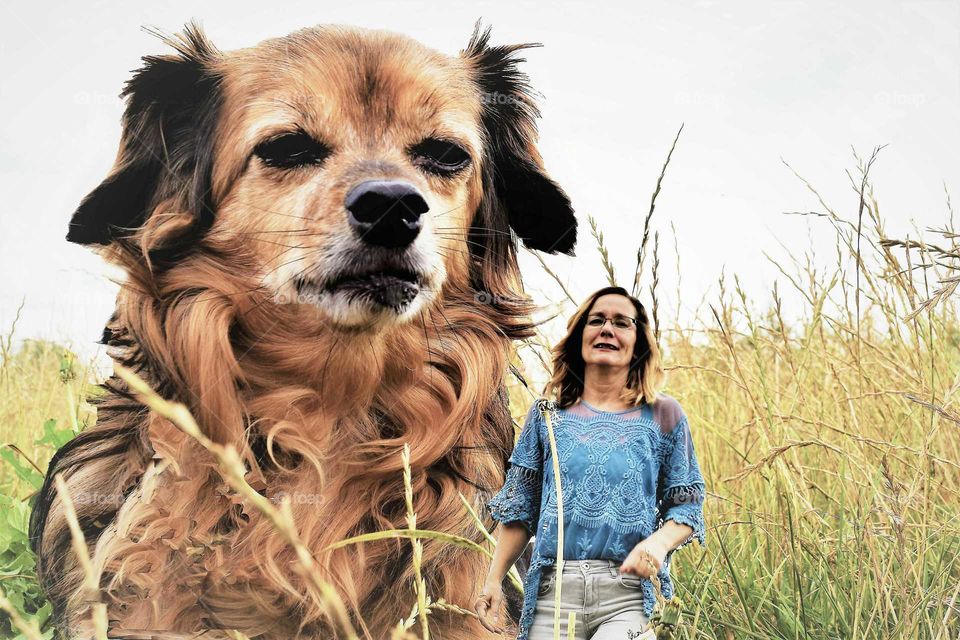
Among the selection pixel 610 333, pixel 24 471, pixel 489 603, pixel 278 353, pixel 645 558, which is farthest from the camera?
pixel 24 471

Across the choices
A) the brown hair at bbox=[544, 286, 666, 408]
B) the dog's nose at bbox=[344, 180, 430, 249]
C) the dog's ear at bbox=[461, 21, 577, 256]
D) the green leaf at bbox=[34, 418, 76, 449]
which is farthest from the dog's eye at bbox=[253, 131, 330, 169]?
the green leaf at bbox=[34, 418, 76, 449]

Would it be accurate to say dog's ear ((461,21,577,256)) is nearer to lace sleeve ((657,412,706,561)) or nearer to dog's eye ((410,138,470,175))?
dog's eye ((410,138,470,175))

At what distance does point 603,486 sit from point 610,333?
1.29ft

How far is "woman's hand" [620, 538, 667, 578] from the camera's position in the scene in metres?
1.72

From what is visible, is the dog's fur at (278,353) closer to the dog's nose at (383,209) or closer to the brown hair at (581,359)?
the dog's nose at (383,209)

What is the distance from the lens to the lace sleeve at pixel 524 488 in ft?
6.85

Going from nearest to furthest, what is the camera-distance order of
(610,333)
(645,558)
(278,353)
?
(645,558)
(610,333)
(278,353)

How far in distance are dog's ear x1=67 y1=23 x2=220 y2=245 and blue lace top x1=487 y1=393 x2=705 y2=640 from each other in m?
1.56

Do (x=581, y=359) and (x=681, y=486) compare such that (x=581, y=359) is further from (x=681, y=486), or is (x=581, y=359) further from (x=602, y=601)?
(x=602, y=601)

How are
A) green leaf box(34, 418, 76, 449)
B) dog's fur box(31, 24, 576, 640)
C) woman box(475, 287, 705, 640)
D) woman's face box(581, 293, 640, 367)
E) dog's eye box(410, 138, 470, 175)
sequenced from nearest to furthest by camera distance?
woman box(475, 287, 705, 640)
woman's face box(581, 293, 640, 367)
dog's fur box(31, 24, 576, 640)
dog's eye box(410, 138, 470, 175)
green leaf box(34, 418, 76, 449)

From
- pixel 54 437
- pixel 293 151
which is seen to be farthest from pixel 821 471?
pixel 54 437

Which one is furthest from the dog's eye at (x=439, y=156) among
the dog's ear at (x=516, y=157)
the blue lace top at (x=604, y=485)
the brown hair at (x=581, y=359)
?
the blue lace top at (x=604, y=485)

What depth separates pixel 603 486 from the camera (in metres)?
1.97

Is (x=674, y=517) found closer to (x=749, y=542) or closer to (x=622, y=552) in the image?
(x=622, y=552)
